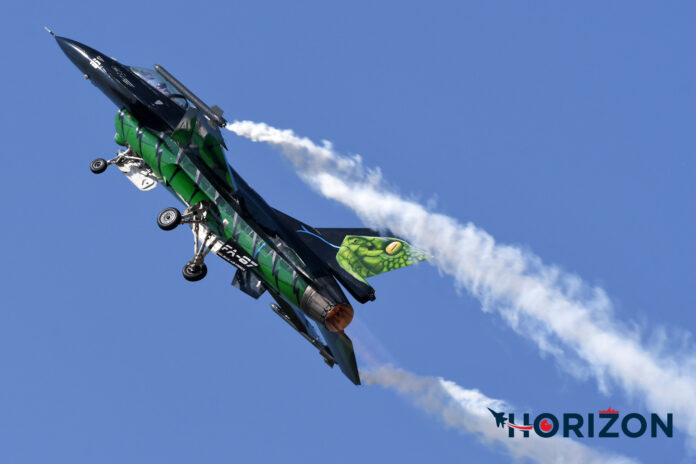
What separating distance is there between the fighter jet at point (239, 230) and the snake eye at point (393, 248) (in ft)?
0.09

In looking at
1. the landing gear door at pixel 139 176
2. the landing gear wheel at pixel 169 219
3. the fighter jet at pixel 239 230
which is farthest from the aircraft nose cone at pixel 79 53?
the landing gear wheel at pixel 169 219

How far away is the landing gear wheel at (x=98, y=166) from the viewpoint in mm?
32156

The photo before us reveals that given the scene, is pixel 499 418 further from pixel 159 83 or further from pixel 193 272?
pixel 159 83

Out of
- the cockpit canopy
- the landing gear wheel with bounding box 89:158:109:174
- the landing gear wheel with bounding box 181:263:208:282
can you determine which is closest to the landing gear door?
the landing gear wheel with bounding box 89:158:109:174

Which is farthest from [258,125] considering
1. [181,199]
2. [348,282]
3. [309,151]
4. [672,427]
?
[672,427]

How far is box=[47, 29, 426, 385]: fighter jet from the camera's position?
28297 mm

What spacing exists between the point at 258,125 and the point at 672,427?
15251 millimetres

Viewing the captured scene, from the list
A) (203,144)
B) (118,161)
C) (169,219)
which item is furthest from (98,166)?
(203,144)

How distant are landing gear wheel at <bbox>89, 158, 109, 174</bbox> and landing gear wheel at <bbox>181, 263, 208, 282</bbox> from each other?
540 cm

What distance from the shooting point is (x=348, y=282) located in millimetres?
28781

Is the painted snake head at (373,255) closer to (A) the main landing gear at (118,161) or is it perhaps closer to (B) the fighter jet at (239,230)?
(B) the fighter jet at (239,230)

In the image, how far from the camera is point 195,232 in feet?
96.7

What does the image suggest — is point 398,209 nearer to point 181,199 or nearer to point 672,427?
point 181,199

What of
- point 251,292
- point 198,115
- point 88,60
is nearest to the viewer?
point 198,115
